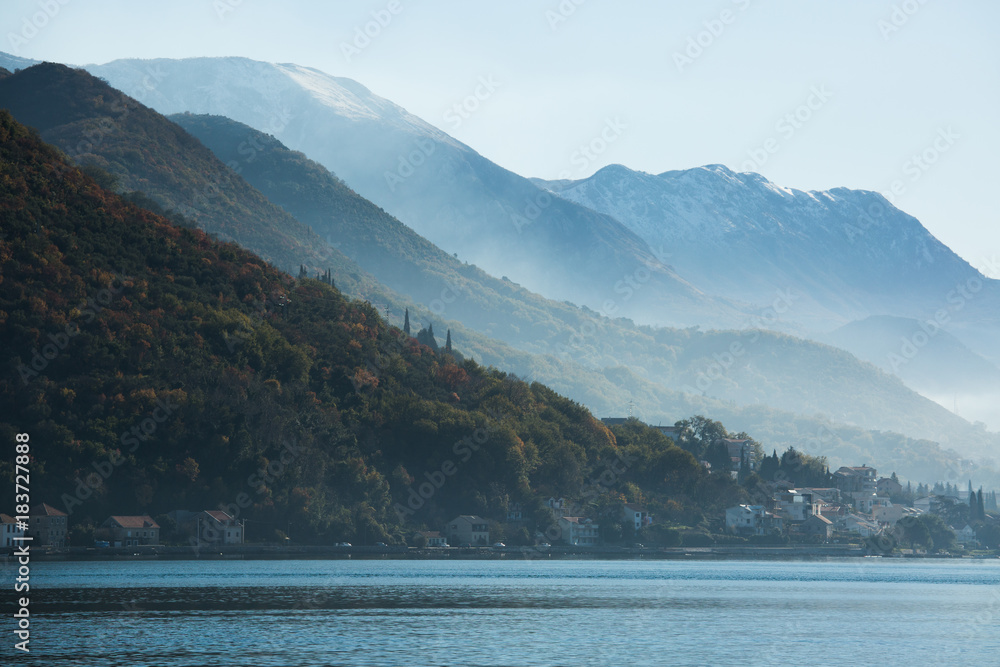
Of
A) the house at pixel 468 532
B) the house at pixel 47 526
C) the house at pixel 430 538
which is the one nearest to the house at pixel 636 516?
the house at pixel 468 532

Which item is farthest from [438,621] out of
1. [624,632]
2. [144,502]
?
[144,502]

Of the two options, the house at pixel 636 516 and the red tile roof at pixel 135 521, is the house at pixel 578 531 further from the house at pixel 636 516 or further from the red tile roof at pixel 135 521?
the red tile roof at pixel 135 521

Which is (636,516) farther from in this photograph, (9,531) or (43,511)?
(9,531)

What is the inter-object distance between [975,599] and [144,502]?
294 feet

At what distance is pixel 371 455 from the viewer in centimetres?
16862

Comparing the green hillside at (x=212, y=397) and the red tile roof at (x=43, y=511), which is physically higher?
the green hillside at (x=212, y=397)

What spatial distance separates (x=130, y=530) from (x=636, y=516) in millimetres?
85119

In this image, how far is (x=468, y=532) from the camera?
166500 mm

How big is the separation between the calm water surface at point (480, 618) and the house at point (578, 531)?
167 ft

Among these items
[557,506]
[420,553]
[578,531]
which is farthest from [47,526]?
[578,531]

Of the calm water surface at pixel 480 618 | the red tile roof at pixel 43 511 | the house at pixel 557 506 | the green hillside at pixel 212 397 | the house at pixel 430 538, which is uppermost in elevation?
the green hillside at pixel 212 397

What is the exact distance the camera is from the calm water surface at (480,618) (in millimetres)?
62188

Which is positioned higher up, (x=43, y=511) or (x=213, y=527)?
(x=43, y=511)

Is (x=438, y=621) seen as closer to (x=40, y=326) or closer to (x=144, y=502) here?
(x=144, y=502)
